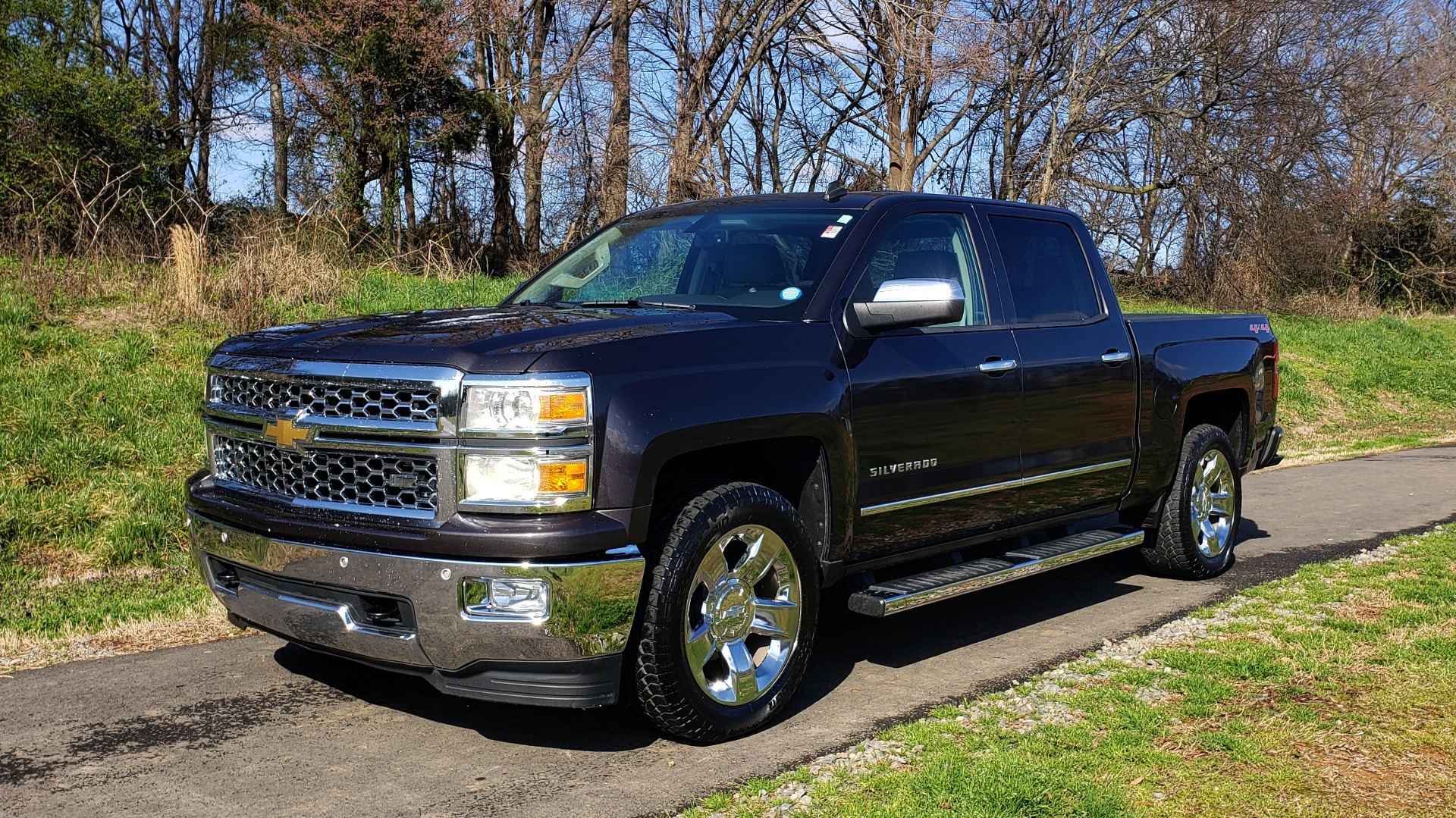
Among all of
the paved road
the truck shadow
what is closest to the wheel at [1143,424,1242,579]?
the paved road

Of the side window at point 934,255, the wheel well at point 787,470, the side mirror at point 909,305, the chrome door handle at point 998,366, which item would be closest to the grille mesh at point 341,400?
the wheel well at point 787,470

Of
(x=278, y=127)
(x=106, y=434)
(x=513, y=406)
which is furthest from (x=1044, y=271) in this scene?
(x=278, y=127)

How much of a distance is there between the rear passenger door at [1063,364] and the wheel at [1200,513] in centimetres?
64

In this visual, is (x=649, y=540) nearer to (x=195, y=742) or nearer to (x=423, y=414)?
(x=423, y=414)

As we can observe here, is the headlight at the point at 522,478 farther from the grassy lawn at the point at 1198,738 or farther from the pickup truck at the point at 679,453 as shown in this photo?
the grassy lawn at the point at 1198,738

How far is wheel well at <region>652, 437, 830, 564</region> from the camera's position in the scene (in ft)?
15.3

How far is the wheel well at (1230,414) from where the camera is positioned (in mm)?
7742

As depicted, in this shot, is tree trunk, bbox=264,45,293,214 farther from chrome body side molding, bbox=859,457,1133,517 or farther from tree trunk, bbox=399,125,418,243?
chrome body side molding, bbox=859,457,1133,517

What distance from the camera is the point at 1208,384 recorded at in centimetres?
727

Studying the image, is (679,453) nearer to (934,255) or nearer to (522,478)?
(522,478)

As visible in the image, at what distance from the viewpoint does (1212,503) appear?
7.45m

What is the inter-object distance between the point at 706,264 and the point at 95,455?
485 centimetres

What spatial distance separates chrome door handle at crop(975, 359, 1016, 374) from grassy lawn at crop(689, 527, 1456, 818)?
1.33m

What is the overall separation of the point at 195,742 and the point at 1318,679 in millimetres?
4365
